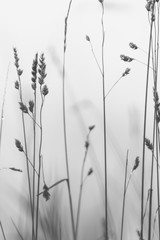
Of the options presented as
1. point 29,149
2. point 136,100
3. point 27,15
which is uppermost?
point 27,15

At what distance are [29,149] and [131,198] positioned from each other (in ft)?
1.00

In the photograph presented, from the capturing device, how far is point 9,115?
33.5 inches

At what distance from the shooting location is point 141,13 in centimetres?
86

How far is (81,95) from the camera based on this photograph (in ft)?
2.81

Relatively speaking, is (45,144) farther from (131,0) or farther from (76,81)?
(131,0)

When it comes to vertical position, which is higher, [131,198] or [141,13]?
[141,13]

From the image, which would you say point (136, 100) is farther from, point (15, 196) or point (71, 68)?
point (15, 196)

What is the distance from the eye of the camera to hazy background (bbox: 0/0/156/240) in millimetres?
840

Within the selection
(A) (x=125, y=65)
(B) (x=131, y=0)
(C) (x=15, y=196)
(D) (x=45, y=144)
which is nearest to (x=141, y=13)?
(B) (x=131, y=0)

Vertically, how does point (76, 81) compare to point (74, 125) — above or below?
above

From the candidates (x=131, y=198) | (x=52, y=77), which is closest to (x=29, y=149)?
(x=52, y=77)

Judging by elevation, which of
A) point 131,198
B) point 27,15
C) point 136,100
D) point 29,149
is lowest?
point 131,198

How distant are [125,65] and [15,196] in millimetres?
462

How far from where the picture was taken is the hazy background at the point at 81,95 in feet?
2.76
